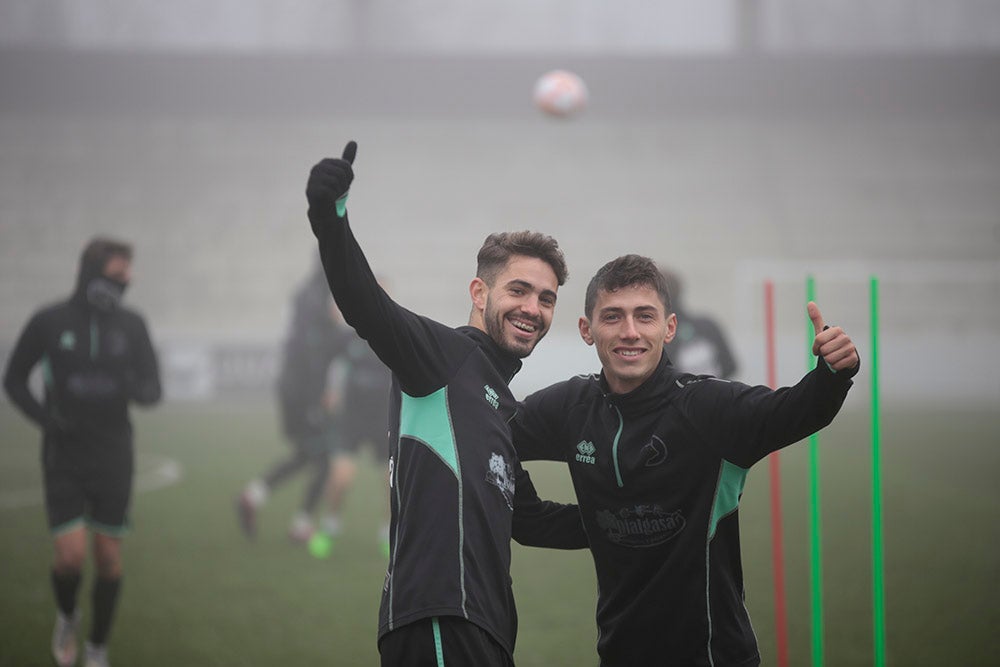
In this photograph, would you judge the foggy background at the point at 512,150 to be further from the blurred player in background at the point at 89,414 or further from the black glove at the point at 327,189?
the black glove at the point at 327,189

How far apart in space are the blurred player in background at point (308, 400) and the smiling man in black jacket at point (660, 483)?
582 centimetres

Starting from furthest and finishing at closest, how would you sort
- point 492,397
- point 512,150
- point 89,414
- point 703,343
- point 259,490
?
point 512,150, point 259,490, point 703,343, point 89,414, point 492,397

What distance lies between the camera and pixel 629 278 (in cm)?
305

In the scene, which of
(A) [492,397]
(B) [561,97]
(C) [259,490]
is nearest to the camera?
(A) [492,397]

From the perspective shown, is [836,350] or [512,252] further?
[512,252]

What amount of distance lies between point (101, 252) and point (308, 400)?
3498mm

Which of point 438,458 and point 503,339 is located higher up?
point 503,339

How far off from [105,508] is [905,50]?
32722mm

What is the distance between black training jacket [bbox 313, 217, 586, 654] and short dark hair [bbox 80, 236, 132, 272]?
3286mm

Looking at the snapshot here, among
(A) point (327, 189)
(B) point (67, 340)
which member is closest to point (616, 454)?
(A) point (327, 189)

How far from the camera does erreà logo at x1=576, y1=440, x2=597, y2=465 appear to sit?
307 centimetres

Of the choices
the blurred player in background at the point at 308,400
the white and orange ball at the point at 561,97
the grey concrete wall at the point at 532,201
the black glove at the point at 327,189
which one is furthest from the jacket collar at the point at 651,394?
the grey concrete wall at the point at 532,201

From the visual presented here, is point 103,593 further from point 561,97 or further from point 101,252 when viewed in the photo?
point 561,97

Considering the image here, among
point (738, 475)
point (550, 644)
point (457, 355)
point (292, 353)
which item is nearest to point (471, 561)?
point (457, 355)
